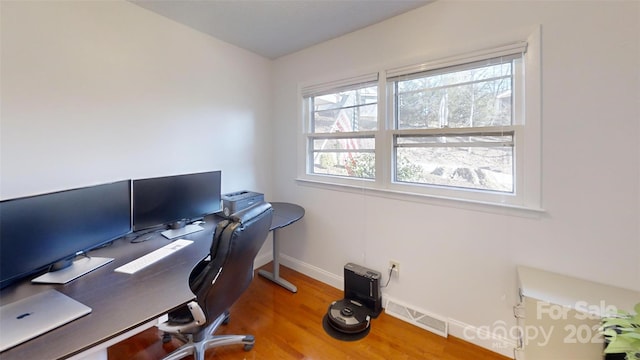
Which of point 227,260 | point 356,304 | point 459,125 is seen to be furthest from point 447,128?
point 227,260

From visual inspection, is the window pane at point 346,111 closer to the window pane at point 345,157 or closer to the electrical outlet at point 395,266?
the window pane at point 345,157

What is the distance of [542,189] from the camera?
1.54 meters

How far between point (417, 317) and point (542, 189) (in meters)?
1.29

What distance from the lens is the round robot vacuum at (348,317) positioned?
1.90 meters

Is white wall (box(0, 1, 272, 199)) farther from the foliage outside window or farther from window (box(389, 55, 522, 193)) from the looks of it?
window (box(389, 55, 522, 193))

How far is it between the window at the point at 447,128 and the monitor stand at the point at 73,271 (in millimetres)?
1861

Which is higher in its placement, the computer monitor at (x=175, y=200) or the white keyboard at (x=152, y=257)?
the computer monitor at (x=175, y=200)

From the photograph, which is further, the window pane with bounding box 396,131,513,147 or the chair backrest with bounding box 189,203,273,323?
the window pane with bounding box 396,131,513,147

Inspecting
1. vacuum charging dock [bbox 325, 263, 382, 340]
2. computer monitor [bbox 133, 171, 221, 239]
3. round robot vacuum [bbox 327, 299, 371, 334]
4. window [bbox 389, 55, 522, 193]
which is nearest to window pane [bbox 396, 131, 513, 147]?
window [bbox 389, 55, 522, 193]

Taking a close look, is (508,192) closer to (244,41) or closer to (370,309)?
(370,309)

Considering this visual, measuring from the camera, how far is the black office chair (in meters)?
1.30

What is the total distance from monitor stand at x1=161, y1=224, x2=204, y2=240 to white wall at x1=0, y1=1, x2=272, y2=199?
51cm

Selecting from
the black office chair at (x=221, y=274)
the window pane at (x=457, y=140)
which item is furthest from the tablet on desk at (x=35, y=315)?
the window pane at (x=457, y=140)

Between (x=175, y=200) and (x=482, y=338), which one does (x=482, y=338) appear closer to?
(x=482, y=338)
